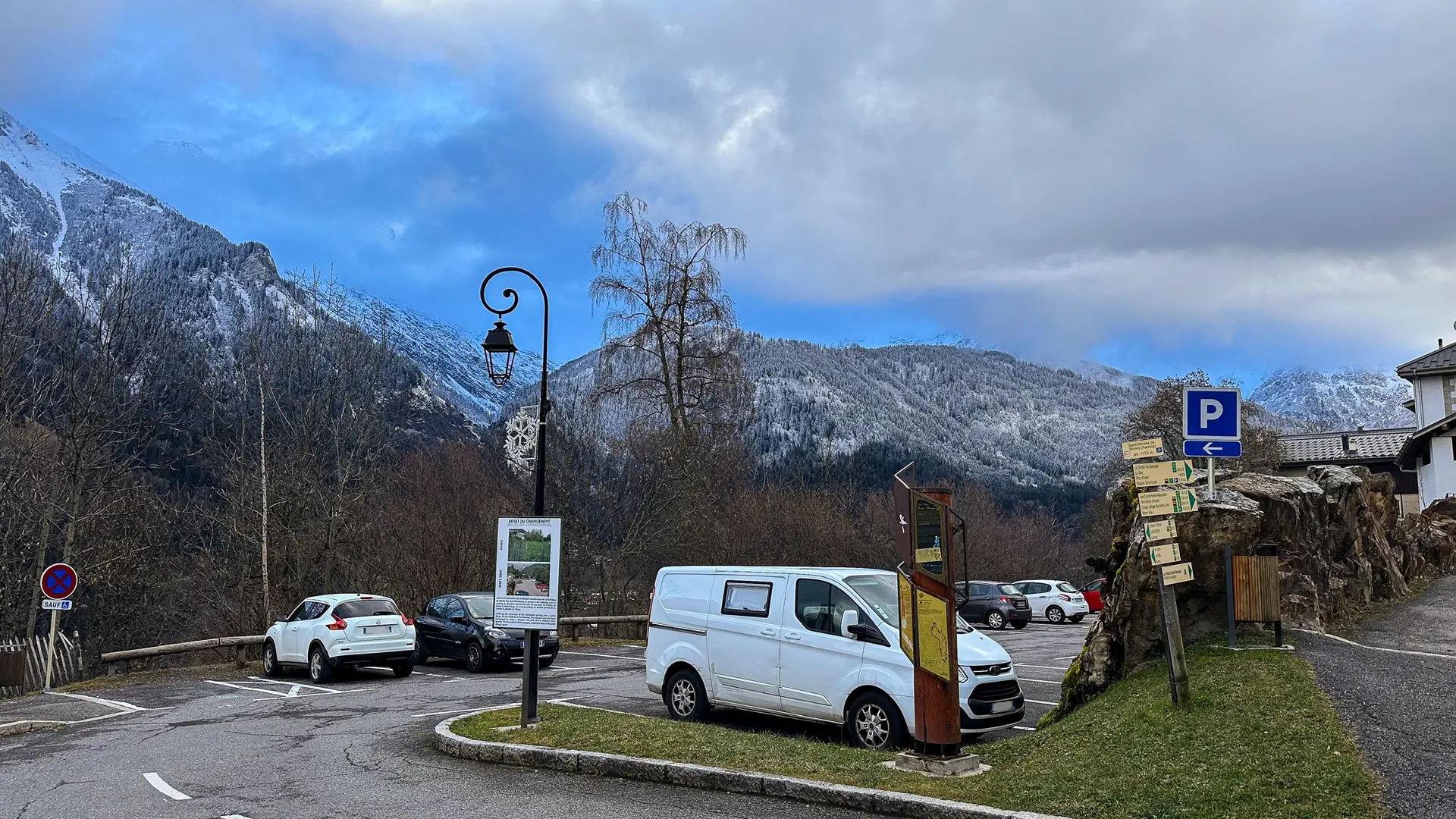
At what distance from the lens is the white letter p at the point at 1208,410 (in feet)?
35.1

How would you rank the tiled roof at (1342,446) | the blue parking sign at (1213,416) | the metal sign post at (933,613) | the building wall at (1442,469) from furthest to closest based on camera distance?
the tiled roof at (1342,446), the building wall at (1442,469), the blue parking sign at (1213,416), the metal sign post at (933,613)

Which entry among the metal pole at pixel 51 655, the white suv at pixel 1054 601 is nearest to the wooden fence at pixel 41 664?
the metal pole at pixel 51 655

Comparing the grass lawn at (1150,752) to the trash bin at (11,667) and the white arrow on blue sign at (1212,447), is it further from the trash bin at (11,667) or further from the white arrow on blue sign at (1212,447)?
the trash bin at (11,667)

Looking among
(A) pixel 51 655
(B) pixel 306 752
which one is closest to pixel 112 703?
(A) pixel 51 655

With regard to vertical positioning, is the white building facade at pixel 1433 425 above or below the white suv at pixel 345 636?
above

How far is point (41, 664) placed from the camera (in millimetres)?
21953

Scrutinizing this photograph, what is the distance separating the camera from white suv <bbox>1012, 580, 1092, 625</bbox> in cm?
3744

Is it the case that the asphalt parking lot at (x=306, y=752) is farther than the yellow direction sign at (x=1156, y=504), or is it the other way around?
the yellow direction sign at (x=1156, y=504)

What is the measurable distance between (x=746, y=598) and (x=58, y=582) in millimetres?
14762

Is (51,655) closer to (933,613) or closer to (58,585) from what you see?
(58,585)

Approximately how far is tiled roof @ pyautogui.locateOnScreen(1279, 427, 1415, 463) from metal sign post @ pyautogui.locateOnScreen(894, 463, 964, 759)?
68.7 metres

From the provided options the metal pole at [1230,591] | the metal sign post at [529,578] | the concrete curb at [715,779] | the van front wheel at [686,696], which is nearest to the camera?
the concrete curb at [715,779]

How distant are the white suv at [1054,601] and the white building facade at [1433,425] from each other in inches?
831

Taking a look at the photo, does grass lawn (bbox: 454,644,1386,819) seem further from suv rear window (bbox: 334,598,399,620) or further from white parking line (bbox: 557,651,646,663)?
white parking line (bbox: 557,651,646,663)
